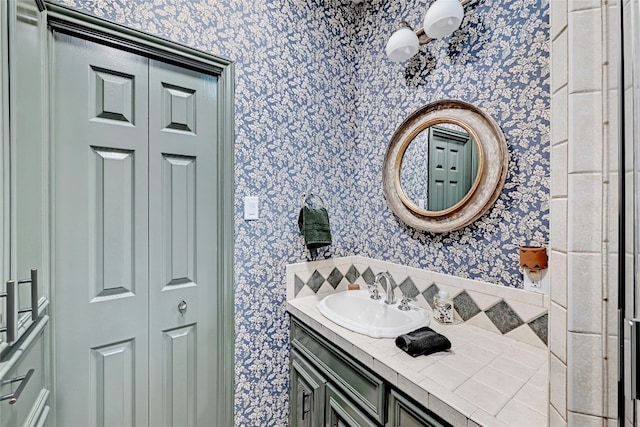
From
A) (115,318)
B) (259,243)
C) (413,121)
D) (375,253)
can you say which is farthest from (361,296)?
(115,318)

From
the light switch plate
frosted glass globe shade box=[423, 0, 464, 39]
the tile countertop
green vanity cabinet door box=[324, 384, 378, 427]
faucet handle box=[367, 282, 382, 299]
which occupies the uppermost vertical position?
frosted glass globe shade box=[423, 0, 464, 39]

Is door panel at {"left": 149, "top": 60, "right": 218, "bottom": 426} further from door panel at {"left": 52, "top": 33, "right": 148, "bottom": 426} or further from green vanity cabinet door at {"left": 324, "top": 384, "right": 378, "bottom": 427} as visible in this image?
green vanity cabinet door at {"left": 324, "top": 384, "right": 378, "bottom": 427}

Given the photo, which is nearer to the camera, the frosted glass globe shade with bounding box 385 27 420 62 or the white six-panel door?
the white six-panel door

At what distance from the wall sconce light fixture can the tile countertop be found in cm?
138

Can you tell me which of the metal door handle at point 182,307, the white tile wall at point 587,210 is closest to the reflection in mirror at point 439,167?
the white tile wall at point 587,210

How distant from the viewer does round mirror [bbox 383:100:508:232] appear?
1.31 m

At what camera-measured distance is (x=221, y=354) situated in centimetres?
152

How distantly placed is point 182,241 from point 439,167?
135cm

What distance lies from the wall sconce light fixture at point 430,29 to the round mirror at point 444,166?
0.31 metres

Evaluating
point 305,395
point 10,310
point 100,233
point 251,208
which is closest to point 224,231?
point 251,208

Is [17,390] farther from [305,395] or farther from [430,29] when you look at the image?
[430,29]

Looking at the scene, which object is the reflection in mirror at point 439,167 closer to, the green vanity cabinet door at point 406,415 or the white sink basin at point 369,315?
the white sink basin at point 369,315

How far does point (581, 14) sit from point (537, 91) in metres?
0.69

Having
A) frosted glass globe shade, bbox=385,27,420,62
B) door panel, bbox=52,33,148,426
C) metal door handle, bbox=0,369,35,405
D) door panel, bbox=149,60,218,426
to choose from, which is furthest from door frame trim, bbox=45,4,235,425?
frosted glass globe shade, bbox=385,27,420,62
